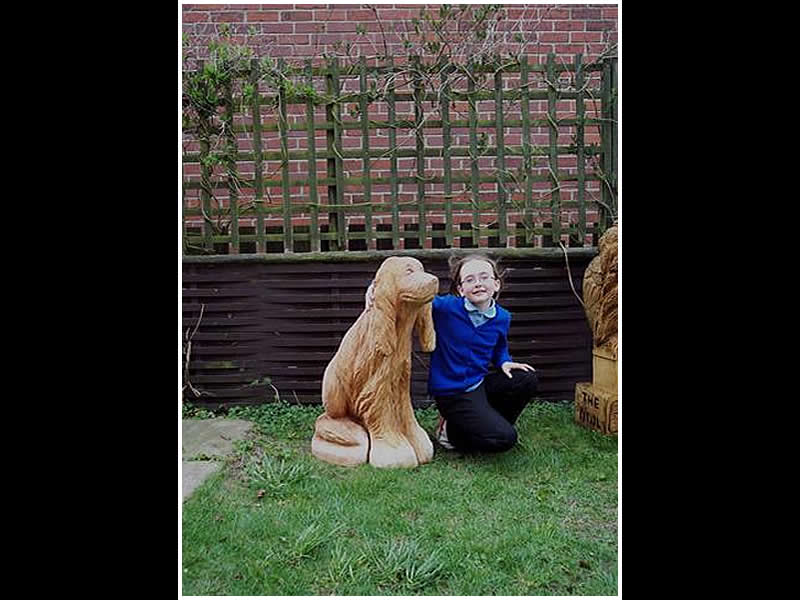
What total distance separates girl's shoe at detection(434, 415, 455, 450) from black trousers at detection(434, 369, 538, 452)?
0.02 m

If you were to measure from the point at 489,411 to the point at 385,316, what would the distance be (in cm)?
52

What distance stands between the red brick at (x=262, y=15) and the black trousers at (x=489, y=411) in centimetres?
147

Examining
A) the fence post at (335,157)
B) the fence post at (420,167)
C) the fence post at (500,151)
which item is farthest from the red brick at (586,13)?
the fence post at (335,157)

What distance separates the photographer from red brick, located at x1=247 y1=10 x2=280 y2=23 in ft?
9.57

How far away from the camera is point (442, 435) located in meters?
3.12

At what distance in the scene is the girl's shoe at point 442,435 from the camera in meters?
3.09

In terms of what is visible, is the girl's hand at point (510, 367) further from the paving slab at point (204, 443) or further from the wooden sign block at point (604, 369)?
the paving slab at point (204, 443)

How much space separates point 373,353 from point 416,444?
0.37 meters

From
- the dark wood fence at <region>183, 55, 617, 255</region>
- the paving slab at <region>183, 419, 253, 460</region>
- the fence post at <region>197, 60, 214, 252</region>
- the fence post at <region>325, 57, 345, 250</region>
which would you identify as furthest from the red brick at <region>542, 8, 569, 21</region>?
the paving slab at <region>183, 419, 253, 460</region>

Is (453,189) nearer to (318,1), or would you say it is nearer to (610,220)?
(610,220)

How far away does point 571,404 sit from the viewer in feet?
10.3

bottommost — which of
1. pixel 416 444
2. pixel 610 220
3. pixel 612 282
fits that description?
pixel 416 444

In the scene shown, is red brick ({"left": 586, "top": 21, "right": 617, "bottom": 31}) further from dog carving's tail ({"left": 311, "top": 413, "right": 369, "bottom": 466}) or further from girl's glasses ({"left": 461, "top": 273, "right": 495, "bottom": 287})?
dog carving's tail ({"left": 311, "top": 413, "right": 369, "bottom": 466})

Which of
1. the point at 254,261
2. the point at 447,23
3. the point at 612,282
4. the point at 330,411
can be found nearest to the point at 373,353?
the point at 330,411
